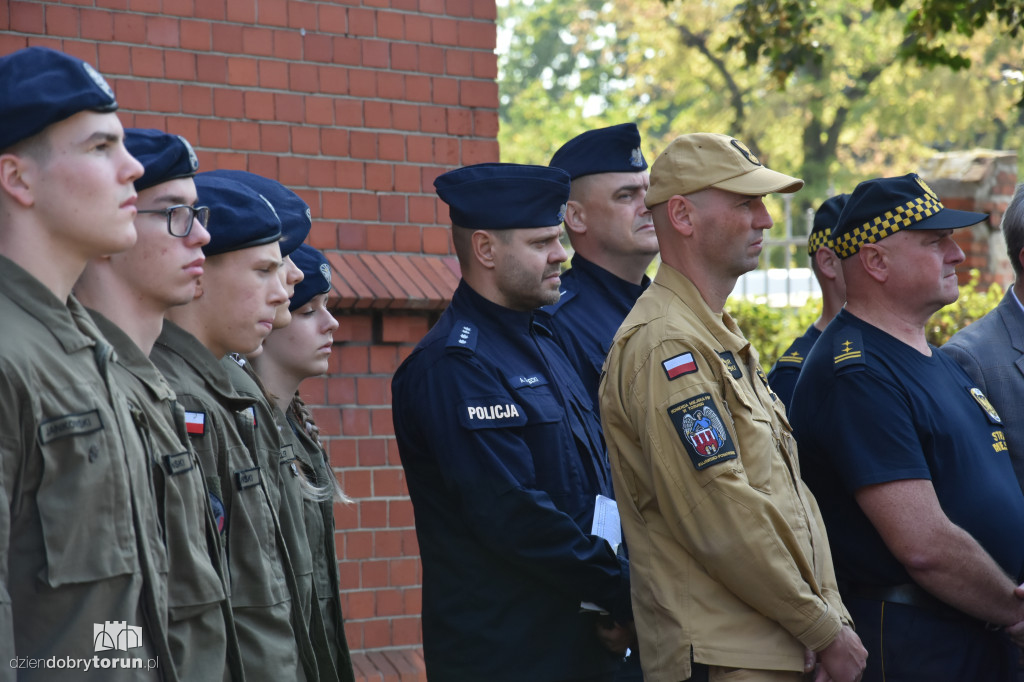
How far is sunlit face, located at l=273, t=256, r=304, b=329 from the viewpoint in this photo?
343 cm

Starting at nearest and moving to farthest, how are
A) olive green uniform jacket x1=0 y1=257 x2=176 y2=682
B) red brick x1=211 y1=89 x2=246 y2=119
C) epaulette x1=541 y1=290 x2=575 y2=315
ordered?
olive green uniform jacket x1=0 y1=257 x2=176 y2=682
epaulette x1=541 y1=290 x2=575 y2=315
red brick x1=211 y1=89 x2=246 y2=119

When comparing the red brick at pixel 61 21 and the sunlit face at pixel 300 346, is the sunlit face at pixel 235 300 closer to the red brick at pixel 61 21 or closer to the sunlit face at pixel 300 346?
the sunlit face at pixel 300 346

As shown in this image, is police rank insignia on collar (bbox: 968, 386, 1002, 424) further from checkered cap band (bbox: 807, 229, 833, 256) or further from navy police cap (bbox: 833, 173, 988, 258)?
checkered cap band (bbox: 807, 229, 833, 256)

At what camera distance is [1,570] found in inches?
82.0

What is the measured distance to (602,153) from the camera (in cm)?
491

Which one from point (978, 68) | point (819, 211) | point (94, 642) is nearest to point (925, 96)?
point (978, 68)

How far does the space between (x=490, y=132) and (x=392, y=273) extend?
920mm

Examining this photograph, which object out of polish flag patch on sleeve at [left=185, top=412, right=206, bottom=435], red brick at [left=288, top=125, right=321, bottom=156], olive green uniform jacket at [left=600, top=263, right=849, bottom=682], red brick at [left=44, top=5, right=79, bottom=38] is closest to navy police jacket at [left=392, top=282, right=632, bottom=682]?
olive green uniform jacket at [left=600, top=263, right=849, bottom=682]

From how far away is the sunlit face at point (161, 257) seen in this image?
277cm

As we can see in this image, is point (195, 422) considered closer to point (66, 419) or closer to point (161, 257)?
point (161, 257)

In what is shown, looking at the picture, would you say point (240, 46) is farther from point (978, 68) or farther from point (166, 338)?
point (978, 68)

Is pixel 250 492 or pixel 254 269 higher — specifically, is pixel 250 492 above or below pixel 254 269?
below

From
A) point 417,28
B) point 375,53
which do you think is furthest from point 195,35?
point 417,28

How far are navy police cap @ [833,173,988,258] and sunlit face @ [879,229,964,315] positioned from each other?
4 cm
